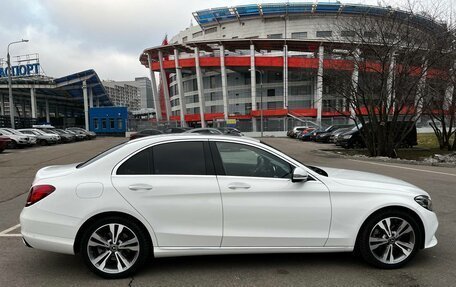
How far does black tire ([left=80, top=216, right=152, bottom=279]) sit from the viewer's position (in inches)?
163

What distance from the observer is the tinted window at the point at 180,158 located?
4.31 meters

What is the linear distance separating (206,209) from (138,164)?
922mm

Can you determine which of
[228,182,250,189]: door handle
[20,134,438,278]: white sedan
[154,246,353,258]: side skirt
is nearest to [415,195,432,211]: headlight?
[20,134,438,278]: white sedan

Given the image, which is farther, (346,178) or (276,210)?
(346,178)

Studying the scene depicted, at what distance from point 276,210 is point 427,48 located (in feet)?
54.6

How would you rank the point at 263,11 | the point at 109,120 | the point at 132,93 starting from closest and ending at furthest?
the point at 109,120 < the point at 263,11 < the point at 132,93

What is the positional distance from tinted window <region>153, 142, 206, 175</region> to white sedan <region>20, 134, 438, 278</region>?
0.01 meters

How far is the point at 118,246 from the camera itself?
417cm

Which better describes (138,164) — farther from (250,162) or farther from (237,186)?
(250,162)

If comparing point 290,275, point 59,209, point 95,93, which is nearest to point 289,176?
point 290,275

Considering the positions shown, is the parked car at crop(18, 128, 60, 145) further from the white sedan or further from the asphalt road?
the white sedan

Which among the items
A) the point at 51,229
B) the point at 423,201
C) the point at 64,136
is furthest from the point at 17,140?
the point at 423,201

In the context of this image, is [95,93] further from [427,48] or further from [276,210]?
[276,210]

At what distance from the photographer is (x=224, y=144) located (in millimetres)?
4453
